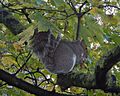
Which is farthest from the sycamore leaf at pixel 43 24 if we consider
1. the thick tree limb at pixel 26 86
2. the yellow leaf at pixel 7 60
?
the yellow leaf at pixel 7 60

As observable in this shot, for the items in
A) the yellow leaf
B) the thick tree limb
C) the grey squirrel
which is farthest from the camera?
the yellow leaf

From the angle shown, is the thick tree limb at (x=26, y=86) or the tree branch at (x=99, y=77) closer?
the tree branch at (x=99, y=77)

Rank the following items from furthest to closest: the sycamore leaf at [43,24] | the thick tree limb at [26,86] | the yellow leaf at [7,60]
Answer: the yellow leaf at [7,60]
the thick tree limb at [26,86]
the sycamore leaf at [43,24]

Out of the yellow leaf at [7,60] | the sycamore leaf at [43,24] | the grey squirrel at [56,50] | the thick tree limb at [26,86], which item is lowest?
the thick tree limb at [26,86]

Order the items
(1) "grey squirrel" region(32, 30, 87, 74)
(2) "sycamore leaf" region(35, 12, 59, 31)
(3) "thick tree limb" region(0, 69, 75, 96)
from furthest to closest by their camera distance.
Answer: (3) "thick tree limb" region(0, 69, 75, 96)
(1) "grey squirrel" region(32, 30, 87, 74)
(2) "sycamore leaf" region(35, 12, 59, 31)

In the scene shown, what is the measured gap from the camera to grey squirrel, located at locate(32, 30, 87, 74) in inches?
62.8

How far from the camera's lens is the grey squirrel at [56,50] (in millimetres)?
1596

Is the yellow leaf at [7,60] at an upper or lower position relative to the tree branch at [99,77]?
upper

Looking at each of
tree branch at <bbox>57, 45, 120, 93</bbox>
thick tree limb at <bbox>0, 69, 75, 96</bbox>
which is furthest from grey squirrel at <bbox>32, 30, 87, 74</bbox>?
thick tree limb at <bbox>0, 69, 75, 96</bbox>

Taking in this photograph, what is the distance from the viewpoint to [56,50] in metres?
1.62

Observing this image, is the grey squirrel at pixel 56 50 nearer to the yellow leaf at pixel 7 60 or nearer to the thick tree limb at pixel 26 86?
the thick tree limb at pixel 26 86

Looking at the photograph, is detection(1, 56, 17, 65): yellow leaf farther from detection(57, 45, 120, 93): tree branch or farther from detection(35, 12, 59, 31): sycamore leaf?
detection(35, 12, 59, 31): sycamore leaf

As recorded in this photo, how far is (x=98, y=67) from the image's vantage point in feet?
5.77

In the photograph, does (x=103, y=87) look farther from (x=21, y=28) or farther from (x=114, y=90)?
(x=21, y=28)
